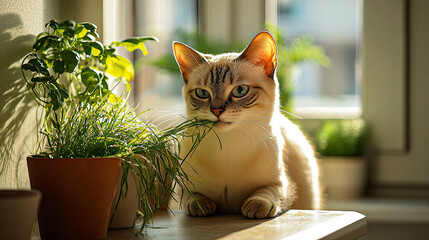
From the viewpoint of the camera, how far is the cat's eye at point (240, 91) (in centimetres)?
115

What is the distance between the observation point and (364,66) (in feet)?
7.77

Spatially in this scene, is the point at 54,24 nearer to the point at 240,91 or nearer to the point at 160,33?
A: the point at 240,91

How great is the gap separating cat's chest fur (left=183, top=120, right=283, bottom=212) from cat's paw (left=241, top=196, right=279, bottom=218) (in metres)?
0.08

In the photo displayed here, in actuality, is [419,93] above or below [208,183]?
above

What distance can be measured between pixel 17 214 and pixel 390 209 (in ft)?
5.26

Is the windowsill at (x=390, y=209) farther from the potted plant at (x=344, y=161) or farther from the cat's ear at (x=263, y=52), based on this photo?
the cat's ear at (x=263, y=52)

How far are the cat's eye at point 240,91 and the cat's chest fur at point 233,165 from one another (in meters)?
0.07

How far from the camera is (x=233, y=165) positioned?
115cm

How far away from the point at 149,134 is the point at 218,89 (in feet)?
0.72

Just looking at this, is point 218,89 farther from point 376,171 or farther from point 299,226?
point 376,171

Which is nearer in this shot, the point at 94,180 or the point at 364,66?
the point at 94,180

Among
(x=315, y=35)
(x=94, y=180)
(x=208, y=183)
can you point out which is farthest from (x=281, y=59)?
(x=94, y=180)

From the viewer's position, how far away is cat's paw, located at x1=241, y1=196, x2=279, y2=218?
107 cm

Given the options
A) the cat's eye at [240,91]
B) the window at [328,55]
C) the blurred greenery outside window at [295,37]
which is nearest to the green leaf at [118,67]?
the cat's eye at [240,91]
